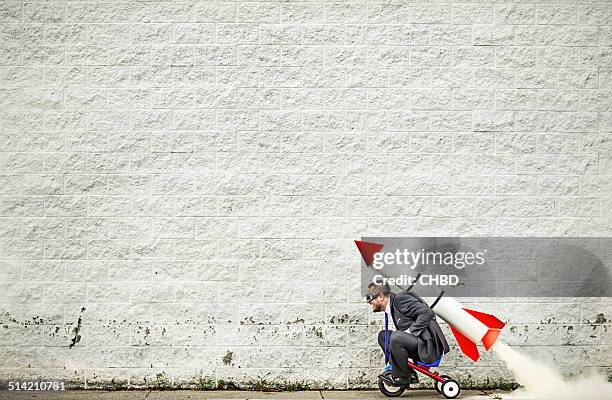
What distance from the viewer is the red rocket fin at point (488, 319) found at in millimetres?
8594

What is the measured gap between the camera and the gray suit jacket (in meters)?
8.09

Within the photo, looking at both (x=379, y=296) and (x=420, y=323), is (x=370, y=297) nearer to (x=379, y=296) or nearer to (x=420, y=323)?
(x=379, y=296)

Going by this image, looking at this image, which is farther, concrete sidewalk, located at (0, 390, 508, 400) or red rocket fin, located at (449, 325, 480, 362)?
red rocket fin, located at (449, 325, 480, 362)

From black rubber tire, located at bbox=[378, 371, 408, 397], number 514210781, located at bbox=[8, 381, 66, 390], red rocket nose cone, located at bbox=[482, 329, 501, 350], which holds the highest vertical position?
red rocket nose cone, located at bbox=[482, 329, 501, 350]

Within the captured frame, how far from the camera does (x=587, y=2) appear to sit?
8.70 m

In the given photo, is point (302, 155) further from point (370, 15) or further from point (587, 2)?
point (587, 2)

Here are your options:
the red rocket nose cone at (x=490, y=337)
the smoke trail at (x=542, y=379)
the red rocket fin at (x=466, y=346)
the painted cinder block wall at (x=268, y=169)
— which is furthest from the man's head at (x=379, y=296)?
the smoke trail at (x=542, y=379)

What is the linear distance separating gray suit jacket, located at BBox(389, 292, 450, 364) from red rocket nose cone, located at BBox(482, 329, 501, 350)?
529 mm

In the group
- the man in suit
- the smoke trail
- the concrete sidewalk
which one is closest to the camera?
the man in suit

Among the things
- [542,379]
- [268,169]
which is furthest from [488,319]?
[268,169]

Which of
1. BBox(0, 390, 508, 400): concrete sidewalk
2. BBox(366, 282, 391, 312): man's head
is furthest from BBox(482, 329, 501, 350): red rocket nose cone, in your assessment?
BBox(366, 282, 391, 312): man's head

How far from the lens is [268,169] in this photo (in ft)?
28.2

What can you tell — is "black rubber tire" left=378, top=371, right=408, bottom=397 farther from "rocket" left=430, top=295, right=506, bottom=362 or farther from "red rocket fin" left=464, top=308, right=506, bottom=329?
"red rocket fin" left=464, top=308, right=506, bottom=329

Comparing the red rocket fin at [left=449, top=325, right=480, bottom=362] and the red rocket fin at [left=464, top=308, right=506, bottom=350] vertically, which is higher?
the red rocket fin at [left=464, top=308, right=506, bottom=350]
